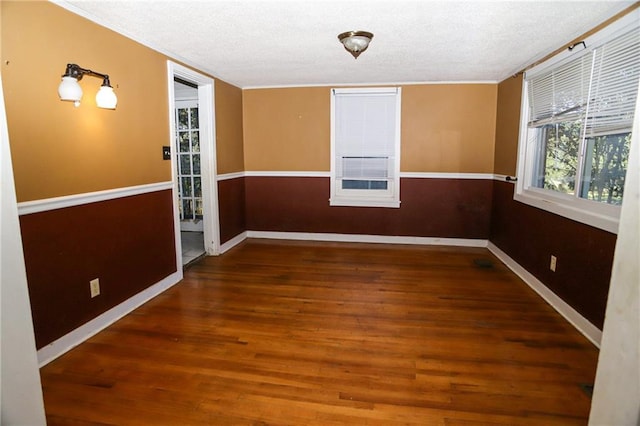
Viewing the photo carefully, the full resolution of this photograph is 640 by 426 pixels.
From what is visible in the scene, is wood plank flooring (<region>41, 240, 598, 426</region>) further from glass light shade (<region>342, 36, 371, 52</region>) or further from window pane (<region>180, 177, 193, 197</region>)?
window pane (<region>180, 177, 193, 197</region>)

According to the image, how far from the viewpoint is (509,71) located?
4086 mm

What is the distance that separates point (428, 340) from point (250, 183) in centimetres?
357

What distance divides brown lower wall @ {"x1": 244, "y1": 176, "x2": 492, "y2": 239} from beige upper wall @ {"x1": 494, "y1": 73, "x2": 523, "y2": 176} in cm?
47

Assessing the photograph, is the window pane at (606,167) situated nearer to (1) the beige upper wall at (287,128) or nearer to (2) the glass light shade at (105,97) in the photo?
(1) the beige upper wall at (287,128)

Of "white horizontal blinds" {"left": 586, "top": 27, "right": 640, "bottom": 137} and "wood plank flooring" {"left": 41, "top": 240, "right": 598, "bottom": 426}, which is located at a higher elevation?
"white horizontal blinds" {"left": 586, "top": 27, "right": 640, "bottom": 137}

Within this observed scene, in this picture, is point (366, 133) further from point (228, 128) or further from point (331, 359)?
point (331, 359)

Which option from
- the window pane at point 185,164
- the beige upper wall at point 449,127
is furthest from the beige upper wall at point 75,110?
the beige upper wall at point 449,127

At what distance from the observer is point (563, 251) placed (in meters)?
2.99

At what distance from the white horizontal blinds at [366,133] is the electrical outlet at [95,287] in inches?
129

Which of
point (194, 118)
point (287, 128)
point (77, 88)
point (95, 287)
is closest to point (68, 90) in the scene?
point (77, 88)

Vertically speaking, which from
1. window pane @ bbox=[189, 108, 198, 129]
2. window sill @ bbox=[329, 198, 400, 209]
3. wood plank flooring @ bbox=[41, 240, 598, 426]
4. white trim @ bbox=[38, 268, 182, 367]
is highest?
window pane @ bbox=[189, 108, 198, 129]

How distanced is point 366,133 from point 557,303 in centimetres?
295

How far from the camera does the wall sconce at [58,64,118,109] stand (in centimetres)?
216

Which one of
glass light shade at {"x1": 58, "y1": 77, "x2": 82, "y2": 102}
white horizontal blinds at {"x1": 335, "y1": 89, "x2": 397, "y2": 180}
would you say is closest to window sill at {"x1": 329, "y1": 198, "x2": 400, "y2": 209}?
white horizontal blinds at {"x1": 335, "y1": 89, "x2": 397, "y2": 180}
